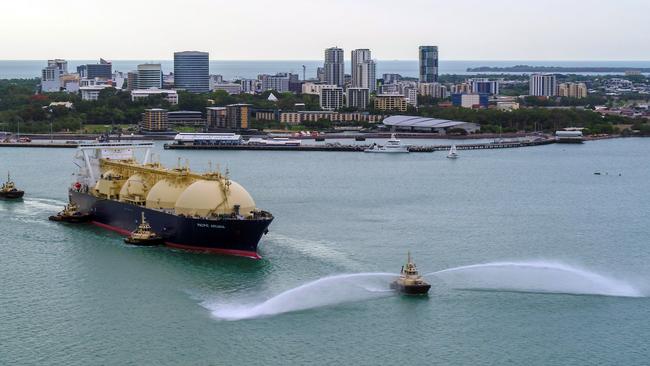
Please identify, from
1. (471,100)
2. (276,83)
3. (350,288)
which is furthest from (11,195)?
(276,83)

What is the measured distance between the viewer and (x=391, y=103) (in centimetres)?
7688

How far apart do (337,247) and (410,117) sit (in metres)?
47.2

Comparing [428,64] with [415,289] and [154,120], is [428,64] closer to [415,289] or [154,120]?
[154,120]

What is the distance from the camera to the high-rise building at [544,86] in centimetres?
10550

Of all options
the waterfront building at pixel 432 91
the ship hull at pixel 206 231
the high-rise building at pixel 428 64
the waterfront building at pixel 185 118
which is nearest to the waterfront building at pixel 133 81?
the waterfront building at pixel 432 91

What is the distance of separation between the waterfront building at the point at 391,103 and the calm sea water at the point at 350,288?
144 ft

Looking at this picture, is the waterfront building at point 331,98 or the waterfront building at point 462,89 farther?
the waterfront building at point 462,89

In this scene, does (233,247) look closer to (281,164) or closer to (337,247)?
(337,247)

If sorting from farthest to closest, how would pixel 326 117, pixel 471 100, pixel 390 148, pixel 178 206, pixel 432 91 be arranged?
1. pixel 432 91
2. pixel 471 100
3. pixel 326 117
4. pixel 390 148
5. pixel 178 206

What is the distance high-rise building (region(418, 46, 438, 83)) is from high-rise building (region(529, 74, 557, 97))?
737 inches

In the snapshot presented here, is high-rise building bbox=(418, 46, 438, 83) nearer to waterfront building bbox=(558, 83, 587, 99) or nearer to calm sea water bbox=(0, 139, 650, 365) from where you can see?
waterfront building bbox=(558, 83, 587, 99)

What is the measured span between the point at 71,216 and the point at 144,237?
4121 mm

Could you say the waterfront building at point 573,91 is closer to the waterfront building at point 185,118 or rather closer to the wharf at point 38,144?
the waterfront building at point 185,118

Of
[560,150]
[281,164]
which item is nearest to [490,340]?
[281,164]
